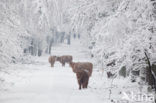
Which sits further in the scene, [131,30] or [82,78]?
[82,78]

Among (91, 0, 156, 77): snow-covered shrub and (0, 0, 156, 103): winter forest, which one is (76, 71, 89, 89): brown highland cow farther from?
(91, 0, 156, 77): snow-covered shrub

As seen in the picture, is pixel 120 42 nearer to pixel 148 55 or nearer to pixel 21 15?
pixel 148 55

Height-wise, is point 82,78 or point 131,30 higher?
point 131,30

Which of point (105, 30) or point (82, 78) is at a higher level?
point (105, 30)

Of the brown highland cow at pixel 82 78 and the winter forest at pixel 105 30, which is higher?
the winter forest at pixel 105 30

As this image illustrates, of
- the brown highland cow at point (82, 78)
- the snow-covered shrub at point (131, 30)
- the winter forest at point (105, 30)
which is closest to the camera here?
the snow-covered shrub at point (131, 30)

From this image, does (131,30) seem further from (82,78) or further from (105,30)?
(82,78)

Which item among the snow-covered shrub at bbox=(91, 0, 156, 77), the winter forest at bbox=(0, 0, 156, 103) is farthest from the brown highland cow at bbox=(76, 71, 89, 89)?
the snow-covered shrub at bbox=(91, 0, 156, 77)

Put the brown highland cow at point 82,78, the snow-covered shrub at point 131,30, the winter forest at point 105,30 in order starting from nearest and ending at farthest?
the snow-covered shrub at point 131,30
the winter forest at point 105,30
the brown highland cow at point 82,78

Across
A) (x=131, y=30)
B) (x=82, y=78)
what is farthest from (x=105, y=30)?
(x=82, y=78)

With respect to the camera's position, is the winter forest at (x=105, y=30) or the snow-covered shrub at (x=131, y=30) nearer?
the snow-covered shrub at (x=131, y=30)

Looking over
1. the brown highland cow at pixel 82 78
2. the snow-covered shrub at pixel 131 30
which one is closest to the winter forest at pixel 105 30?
the snow-covered shrub at pixel 131 30

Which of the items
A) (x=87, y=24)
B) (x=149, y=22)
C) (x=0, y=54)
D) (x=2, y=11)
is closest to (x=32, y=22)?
(x=2, y=11)

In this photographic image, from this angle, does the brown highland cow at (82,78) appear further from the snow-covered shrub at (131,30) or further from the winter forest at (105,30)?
the snow-covered shrub at (131,30)
